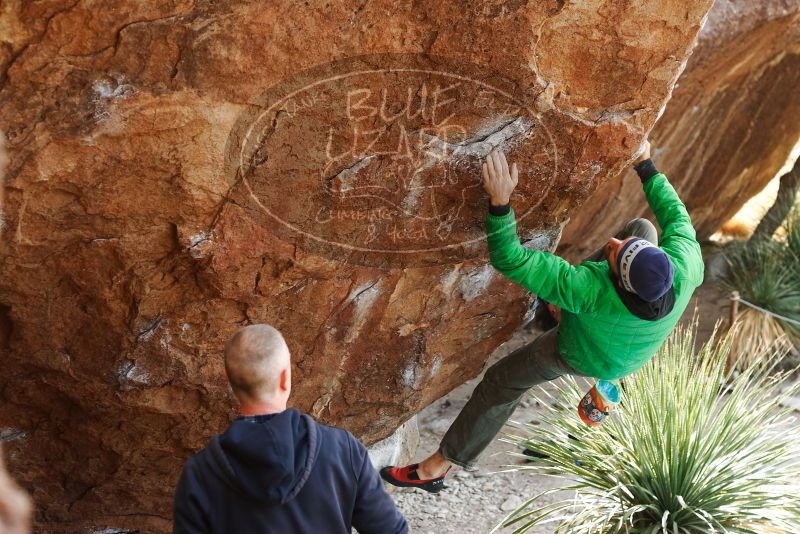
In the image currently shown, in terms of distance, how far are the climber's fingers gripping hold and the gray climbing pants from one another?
0.74 metres

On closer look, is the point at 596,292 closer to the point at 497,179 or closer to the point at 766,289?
the point at 497,179

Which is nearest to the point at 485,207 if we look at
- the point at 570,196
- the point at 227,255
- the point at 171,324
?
the point at 570,196

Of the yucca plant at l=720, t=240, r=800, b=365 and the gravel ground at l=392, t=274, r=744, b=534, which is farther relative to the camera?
the yucca plant at l=720, t=240, r=800, b=365

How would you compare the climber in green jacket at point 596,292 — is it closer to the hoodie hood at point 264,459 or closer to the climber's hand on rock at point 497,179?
the climber's hand on rock at point 497,179

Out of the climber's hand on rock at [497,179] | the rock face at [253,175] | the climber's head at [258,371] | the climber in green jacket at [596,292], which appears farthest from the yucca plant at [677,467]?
the climber's head at [258,371]

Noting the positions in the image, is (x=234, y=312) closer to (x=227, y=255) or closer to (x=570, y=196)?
(x=227, y=255)

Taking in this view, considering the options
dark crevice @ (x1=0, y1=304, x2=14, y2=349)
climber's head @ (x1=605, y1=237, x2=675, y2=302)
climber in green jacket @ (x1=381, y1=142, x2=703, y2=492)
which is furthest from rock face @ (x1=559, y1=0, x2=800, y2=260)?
dark crevice @ (x1=0, y1=304, x2=14, y2=349)

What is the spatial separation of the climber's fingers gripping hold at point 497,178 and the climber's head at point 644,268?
0.49 m

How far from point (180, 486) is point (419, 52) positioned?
1.73 meters

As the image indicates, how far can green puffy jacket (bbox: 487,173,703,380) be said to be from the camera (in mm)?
3553

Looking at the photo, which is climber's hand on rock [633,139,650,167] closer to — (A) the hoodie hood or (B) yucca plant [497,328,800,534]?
(B) yucca plant [497,328,800,534]

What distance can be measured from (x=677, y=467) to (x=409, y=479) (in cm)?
136

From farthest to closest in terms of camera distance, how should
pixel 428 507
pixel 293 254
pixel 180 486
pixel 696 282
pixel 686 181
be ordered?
pixel 686 181, pixel 428 507, pixel 696 282, pixel 293 254, pixel 180 486

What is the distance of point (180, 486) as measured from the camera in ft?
7.98
